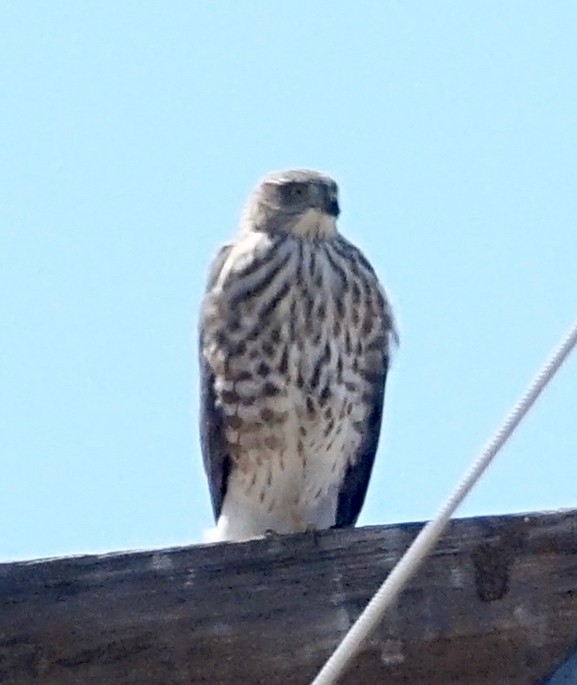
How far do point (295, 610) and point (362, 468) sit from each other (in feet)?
8.55

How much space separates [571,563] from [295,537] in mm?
385

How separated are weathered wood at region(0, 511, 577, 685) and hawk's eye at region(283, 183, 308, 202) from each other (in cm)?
275

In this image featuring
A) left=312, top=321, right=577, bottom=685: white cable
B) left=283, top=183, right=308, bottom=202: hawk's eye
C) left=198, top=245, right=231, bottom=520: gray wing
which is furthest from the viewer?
left=283, top=183, right=308, bottom=202: hawk's eye

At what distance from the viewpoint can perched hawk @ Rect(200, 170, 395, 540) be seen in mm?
4625

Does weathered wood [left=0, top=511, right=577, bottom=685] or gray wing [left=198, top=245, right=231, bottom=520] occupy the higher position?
gray wing [left=198, top=245, right=231, bottom=520]

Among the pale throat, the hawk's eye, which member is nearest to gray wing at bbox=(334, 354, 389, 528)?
the pale throat

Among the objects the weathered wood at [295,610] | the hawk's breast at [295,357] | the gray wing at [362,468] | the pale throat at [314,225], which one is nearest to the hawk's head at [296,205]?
the pale throat at [314,225]

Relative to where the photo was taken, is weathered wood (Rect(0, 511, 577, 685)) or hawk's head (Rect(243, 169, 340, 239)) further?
hawk's head (Rect(243, 169, 340, 239))

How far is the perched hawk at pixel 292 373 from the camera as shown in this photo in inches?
182

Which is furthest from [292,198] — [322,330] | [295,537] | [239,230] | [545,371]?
[545,371]

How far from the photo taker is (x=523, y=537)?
2.44 metres

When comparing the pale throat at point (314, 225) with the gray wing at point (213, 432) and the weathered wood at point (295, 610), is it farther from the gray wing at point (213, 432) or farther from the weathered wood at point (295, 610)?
the weathered wood at point (295, 610)

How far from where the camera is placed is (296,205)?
5125 mm

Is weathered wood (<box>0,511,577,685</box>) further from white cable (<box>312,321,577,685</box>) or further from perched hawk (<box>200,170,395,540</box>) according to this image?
perched hawk (<box>200,170,395,540</box>)
